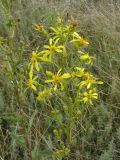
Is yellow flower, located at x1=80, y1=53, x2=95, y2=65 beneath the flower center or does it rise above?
above

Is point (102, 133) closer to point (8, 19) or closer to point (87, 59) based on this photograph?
point (87, 59)

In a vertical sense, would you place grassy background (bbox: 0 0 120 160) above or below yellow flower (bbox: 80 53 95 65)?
below

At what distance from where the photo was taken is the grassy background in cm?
151

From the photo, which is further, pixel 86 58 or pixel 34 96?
pixel 34 96

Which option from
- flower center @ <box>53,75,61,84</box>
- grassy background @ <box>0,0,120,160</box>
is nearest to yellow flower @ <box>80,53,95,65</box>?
flower center @ <box>53,75,61,84</box>

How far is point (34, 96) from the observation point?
227cm

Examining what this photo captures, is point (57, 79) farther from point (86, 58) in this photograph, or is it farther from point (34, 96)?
point (34, 96)

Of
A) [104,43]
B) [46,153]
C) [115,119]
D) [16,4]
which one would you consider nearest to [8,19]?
[46,153]

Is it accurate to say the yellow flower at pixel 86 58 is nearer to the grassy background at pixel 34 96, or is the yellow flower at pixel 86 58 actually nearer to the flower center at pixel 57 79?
the flower center at pixel 57 79

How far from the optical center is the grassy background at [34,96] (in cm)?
151

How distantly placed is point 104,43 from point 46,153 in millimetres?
1226

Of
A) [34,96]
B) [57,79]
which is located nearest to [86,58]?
[57,79]

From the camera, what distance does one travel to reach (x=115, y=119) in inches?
81.8

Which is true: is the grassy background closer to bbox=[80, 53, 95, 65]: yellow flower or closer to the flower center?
the flower center
